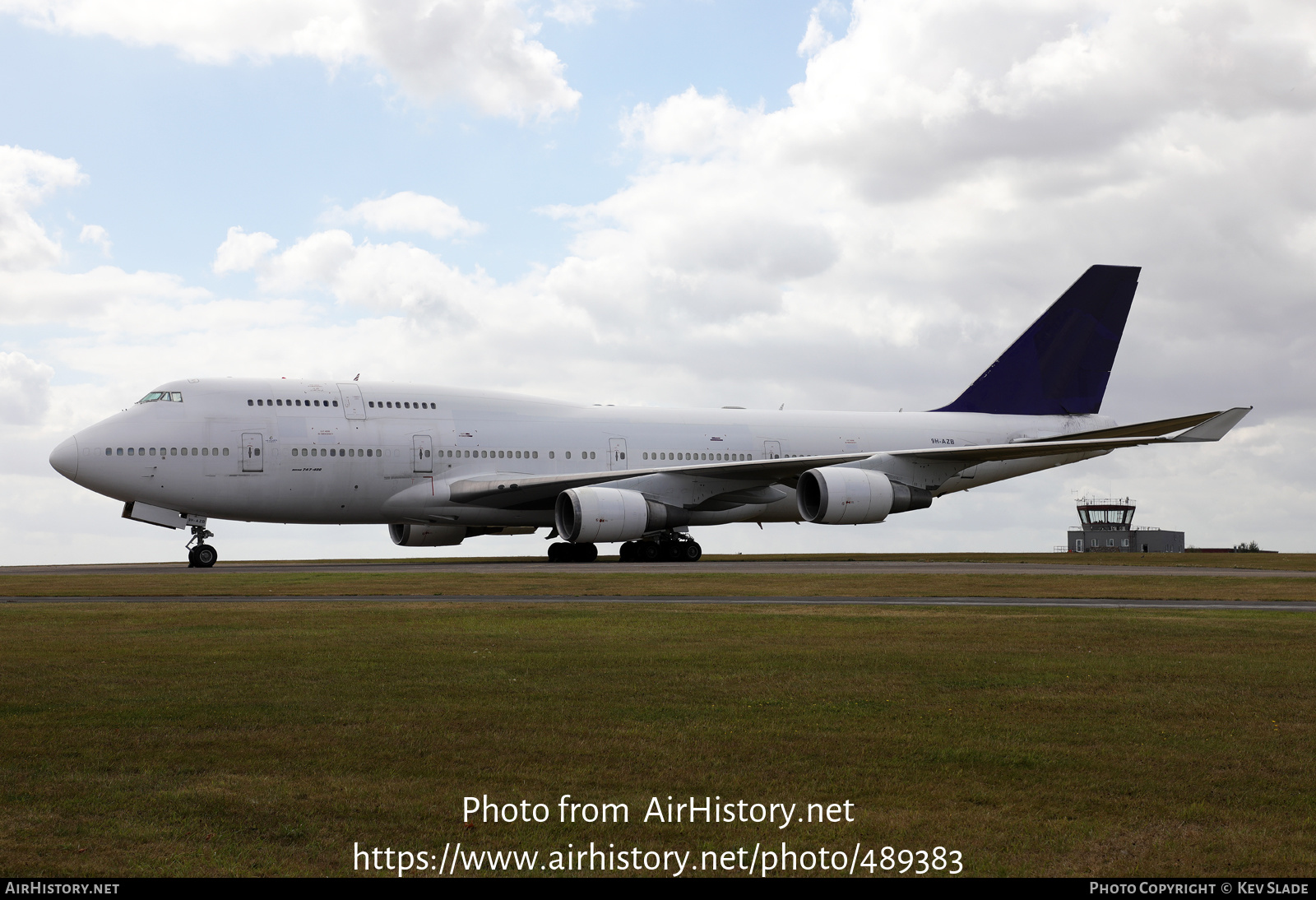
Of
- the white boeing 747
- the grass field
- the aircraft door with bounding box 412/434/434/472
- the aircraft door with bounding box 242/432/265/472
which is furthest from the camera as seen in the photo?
the aircraft door with bounding box 412/434/434/472

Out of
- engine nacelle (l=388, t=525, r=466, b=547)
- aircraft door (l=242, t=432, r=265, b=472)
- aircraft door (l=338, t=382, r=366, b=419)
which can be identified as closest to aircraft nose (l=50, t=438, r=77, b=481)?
aircraft door (l=242, t=432, r=265, b=472)

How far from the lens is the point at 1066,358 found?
45.1 metres

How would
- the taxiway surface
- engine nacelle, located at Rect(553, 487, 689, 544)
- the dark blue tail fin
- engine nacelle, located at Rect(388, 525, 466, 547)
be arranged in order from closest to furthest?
1. the taxiway surface
2. engine nacelle, located at Rect(553, 487, 689, 544)
3. engine nacelle, located at Rect(388, 525, 466, 547)
4. the dark blue tail fin

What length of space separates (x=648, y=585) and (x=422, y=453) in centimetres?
1313

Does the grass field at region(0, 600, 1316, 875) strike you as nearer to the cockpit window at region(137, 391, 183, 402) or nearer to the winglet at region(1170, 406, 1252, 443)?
the cockpit window at region(137, 391, 183, 402)

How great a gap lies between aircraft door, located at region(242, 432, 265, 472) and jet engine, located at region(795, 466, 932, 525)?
14.9 meters

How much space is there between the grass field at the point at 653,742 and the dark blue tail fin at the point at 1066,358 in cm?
3168

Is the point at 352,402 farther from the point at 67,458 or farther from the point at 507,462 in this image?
the point at 67,458

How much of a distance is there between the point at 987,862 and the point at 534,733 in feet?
11.7

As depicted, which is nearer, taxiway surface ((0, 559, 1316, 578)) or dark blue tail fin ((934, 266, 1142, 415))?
taxiway surface ((0, 559, 1316, 578))

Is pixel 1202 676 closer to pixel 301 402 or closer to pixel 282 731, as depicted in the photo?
pixel 282 731

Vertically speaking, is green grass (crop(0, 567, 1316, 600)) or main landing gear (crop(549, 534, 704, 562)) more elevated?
main landing gear (crop(549, 534, 704, 562))

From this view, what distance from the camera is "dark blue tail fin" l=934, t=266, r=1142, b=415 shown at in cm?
4500

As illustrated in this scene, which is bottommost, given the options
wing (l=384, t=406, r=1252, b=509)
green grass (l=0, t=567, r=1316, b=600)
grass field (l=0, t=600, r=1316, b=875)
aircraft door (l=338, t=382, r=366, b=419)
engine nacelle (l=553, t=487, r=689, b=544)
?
grass field (l=0, t=600, r=1316, b=875)
